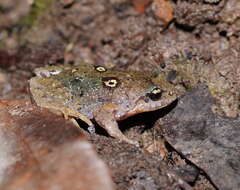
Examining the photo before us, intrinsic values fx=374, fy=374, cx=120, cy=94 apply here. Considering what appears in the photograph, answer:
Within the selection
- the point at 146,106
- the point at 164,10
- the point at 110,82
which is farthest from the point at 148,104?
the point at 164,10

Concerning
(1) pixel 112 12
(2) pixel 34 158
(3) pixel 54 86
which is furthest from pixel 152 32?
(2) pixel 34 158

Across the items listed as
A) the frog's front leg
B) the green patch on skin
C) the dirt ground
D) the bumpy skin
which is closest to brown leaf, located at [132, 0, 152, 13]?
the dirt ground


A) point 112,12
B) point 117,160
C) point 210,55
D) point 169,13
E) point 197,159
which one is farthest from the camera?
point 112,12

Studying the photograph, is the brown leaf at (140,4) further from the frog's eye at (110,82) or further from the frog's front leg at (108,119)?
the frog's front leg at (108,119)

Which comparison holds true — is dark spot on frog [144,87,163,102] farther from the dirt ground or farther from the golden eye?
the dirt ground

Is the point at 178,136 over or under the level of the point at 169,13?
under

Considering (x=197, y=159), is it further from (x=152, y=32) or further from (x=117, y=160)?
(x=152, y=32)

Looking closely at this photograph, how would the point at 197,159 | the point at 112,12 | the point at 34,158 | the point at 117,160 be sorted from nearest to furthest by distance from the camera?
1. the point at 34,158
2. the point at 117,160
3. the point at 197,159
4. the point at 112,12
